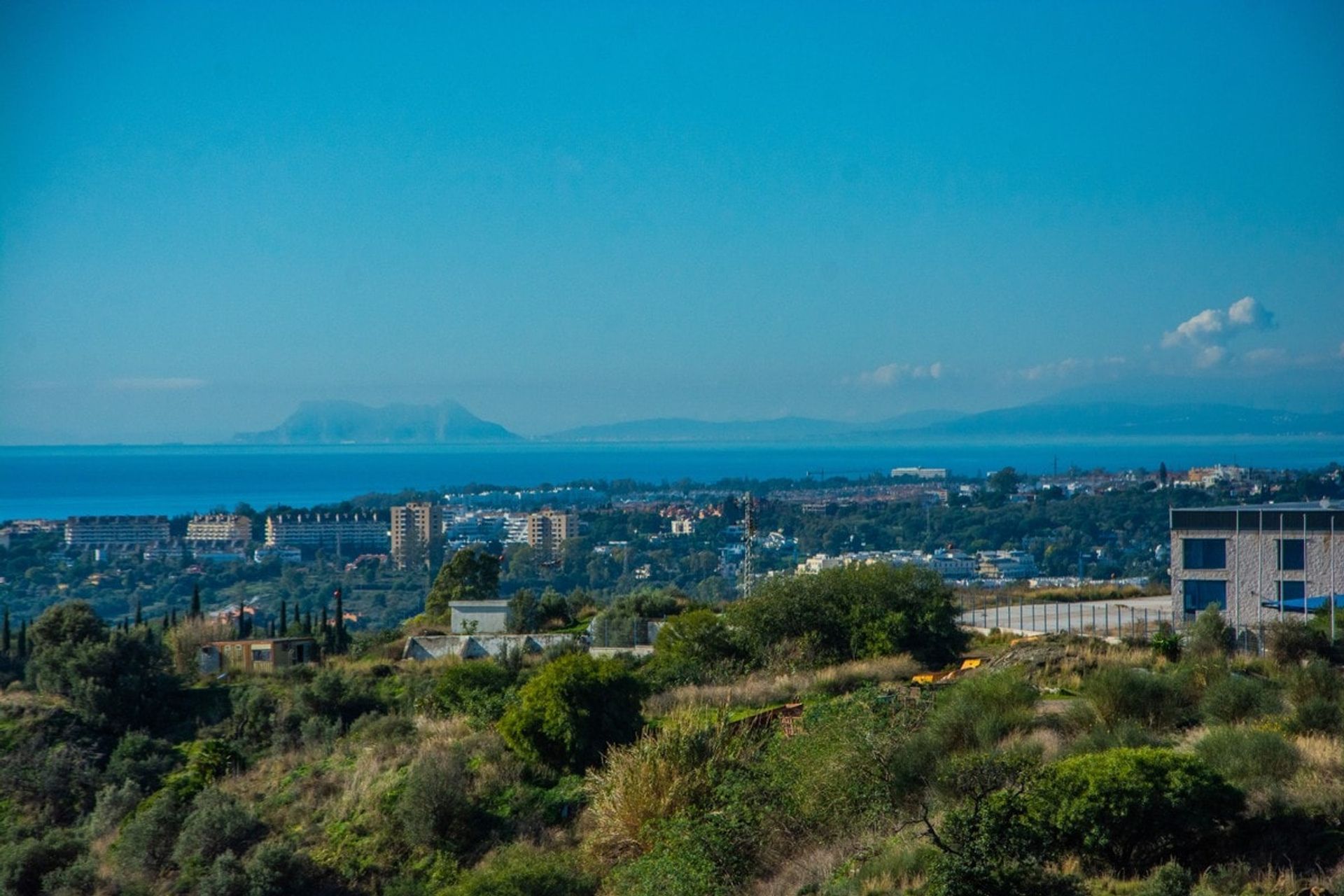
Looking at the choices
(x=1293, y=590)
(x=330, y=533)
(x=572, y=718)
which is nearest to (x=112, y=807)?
(x=572, y=718)

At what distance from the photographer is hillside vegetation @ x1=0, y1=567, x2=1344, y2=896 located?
11016mm

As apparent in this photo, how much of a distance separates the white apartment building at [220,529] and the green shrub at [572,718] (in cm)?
12154

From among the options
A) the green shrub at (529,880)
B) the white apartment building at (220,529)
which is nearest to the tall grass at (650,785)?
the green shrub at (529,880)

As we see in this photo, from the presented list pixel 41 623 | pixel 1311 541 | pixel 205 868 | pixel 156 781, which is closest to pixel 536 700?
pixel 205 868

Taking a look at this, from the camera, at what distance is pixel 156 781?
21547mm

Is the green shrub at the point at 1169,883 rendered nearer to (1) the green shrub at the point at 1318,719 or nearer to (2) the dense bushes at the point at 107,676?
(1) the green shrub at the point at 1318,719

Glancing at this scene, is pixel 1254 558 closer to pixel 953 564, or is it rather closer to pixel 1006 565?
pixel 953 564

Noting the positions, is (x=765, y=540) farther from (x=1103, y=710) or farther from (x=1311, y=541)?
(x=1103, y=710)

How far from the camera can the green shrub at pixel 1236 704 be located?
1501cm

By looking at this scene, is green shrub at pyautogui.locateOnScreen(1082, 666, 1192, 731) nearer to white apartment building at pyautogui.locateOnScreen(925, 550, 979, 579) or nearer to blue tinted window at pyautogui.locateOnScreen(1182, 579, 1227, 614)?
blue tinted window at pyautogui.locateOnScreen(1182, 579, 1227, 614)

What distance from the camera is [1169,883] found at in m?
9.98

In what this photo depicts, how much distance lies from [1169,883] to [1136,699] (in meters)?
5.56

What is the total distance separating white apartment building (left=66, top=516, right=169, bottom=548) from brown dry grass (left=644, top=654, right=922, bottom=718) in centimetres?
11698

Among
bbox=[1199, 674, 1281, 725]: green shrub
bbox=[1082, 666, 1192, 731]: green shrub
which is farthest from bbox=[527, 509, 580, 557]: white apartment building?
bbox=[1199, 674, 1281, 725]: green shrub
